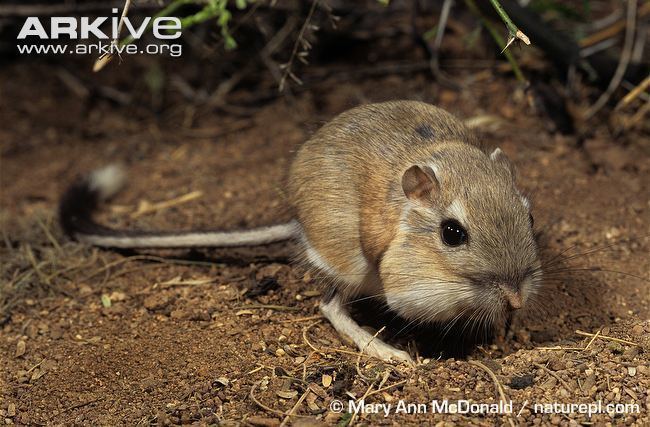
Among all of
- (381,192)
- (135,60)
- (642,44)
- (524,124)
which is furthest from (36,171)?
(642,44)

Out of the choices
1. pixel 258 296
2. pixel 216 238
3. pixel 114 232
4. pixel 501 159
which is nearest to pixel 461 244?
pixel 501 159

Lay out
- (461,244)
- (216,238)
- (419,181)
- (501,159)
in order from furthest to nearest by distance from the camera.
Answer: (216,238) < (501,159) < (419,181) < (461,244)

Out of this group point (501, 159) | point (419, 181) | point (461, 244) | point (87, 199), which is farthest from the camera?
point (87, 199)

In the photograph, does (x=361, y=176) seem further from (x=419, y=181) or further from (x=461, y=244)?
(x=461, y=244)

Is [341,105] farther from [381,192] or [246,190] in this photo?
[381,192]

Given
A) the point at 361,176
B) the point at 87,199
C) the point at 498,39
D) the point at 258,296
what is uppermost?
the point at 498,39

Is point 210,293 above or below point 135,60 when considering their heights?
below

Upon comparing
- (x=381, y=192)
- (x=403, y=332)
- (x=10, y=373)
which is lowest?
(x=403, y=332)
